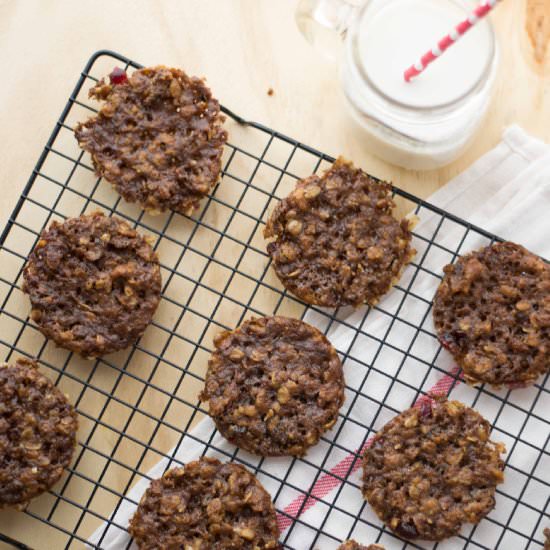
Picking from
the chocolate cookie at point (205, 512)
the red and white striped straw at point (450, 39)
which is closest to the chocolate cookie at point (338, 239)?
the red and white striped straw at point (450, 39)

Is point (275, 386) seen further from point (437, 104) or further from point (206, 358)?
point (437, 104)

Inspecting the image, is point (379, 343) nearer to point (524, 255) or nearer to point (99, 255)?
point (524, 255)

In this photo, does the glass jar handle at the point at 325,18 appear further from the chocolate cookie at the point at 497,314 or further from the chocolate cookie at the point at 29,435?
the chocolate cookie at the point at 29,435

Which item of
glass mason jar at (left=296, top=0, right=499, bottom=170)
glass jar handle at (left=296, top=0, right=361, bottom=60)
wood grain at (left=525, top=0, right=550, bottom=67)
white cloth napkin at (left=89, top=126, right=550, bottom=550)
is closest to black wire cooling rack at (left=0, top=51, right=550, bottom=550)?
white cloth napkin at (left=89, top=126, right=550, bottom=550)

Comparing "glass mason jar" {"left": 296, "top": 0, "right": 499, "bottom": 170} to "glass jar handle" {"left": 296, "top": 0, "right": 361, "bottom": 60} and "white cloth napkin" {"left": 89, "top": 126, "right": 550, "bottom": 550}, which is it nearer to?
"glass jar handle" {"left": 296, "top": 0, "right": 361, "bottom": 60}

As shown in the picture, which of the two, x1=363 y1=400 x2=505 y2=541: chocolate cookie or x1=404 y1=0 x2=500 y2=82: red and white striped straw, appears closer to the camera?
x1=404 y1=0 x2=500 y2=82: red and white striped straw
